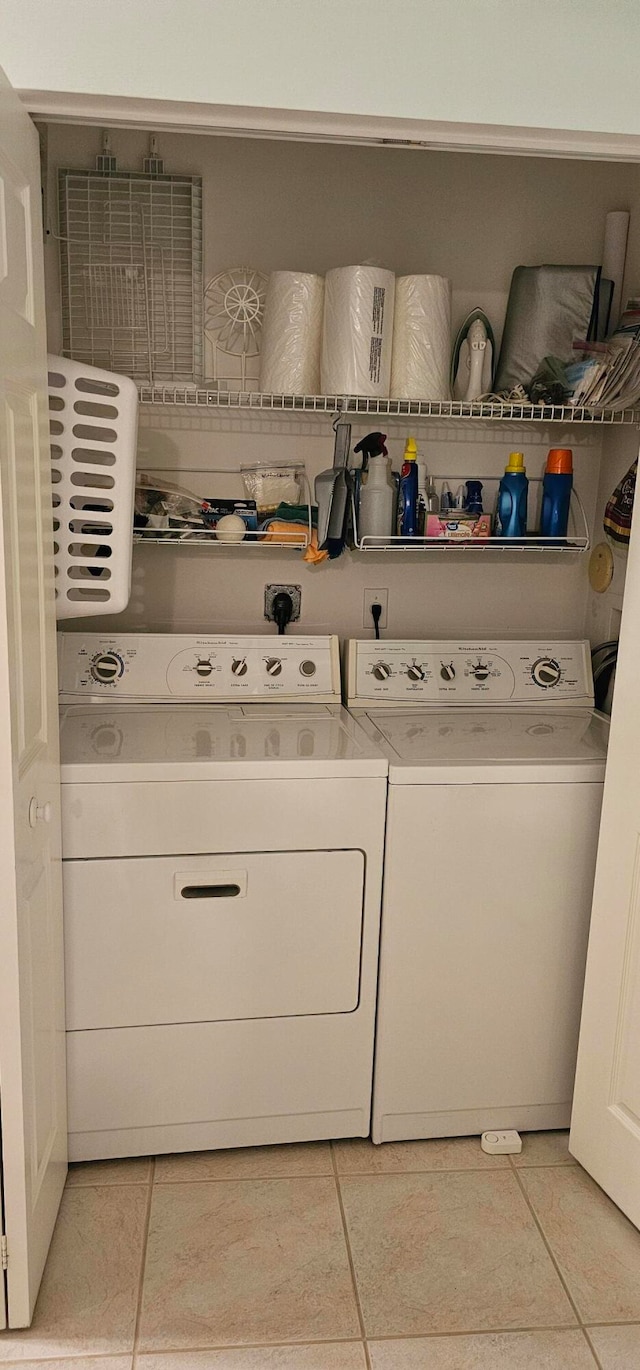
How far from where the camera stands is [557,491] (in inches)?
103

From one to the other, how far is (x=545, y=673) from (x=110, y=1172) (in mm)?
1586

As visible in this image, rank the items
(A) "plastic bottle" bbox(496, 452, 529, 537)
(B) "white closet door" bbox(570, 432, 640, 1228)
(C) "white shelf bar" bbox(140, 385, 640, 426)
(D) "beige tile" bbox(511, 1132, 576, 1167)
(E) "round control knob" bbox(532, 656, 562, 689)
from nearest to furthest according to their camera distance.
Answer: (B) "white closet door" bbox(570, 432, 640, 1228), (D) "beige tile" bbox(511, 1132, 576, 1167), (C) "white shelf bar" bbox(140, 385, 640, 426), (A) "plastic bottle" bbox(496, 452, 529, 537), (E) "round control knob" bbox(532, 656, 562, 689)

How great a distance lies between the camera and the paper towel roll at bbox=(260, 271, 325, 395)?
7.71ft

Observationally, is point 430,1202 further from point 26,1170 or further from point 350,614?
point 350,614

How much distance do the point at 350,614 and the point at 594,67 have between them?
4.60ft

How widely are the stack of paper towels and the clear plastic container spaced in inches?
9.7

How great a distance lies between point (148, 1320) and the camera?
1803mm

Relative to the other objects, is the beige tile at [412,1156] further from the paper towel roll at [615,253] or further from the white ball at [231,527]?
the paper towel roll at [615,253]

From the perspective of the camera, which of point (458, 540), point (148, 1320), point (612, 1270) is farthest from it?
point (458, 540)

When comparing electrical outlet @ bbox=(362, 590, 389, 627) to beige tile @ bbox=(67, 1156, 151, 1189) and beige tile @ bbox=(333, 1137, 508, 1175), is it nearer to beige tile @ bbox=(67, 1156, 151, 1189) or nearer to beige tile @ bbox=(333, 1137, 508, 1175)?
beige tile @ bbox=(333, 1137, 508, 1175)

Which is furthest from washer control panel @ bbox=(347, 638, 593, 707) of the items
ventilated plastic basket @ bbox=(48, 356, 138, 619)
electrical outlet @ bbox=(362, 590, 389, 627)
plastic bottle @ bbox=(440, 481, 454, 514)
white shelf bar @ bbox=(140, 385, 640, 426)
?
ventilated plastic basket @ bbox=(48, 356, 138, 619)

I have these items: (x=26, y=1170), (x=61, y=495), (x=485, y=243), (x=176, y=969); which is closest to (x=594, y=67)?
(x=485, y=243)

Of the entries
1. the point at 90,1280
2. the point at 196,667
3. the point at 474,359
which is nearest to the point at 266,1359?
the point at 90,1280

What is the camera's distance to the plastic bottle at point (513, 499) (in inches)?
102
